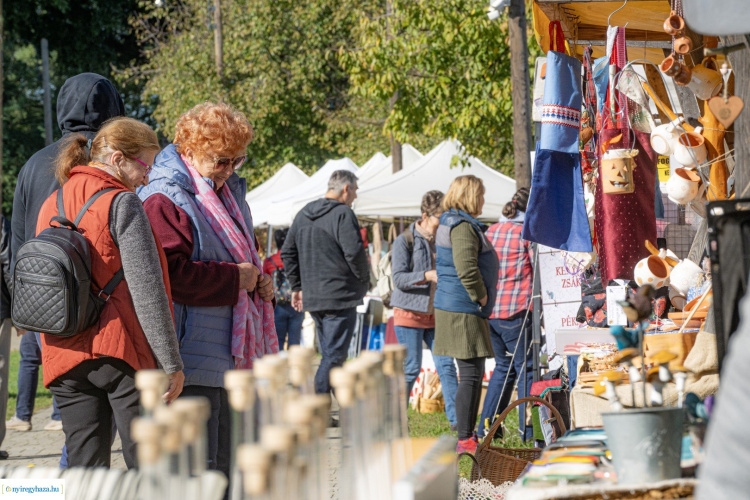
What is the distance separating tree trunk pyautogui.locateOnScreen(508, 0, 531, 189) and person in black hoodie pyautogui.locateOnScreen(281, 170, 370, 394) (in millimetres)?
2288

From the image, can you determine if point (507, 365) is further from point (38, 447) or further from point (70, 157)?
point (70, 157)

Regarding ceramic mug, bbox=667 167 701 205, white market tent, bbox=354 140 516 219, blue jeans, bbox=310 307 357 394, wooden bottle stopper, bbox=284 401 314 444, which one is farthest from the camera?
white market tent, bbox=354 140 516 219

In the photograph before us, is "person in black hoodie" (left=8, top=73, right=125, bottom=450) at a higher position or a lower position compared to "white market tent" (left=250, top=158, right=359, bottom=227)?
lower

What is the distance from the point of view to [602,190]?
4211mm

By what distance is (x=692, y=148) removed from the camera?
329cm

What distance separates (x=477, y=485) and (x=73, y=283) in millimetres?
1845

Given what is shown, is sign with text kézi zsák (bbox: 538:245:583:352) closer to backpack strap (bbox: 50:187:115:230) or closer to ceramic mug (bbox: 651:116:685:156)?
ceramic mug (bbox: 651:116:685:156)

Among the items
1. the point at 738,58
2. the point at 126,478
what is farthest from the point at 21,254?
the point at 738,58

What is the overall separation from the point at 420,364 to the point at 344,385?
19.1 ft

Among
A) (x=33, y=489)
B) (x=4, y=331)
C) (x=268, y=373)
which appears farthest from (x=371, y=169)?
(x=268, y=373)

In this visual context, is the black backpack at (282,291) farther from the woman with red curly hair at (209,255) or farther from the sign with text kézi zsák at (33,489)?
the sign with text kézi zsák at (33,489)

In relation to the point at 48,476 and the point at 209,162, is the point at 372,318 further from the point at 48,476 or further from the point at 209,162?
the point at 48,476

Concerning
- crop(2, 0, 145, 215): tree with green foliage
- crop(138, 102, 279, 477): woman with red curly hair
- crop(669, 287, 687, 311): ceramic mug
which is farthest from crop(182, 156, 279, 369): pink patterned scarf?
crop(2, 0, 145, 215): tree with green foliage

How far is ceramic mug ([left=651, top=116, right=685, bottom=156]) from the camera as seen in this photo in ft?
11.0
